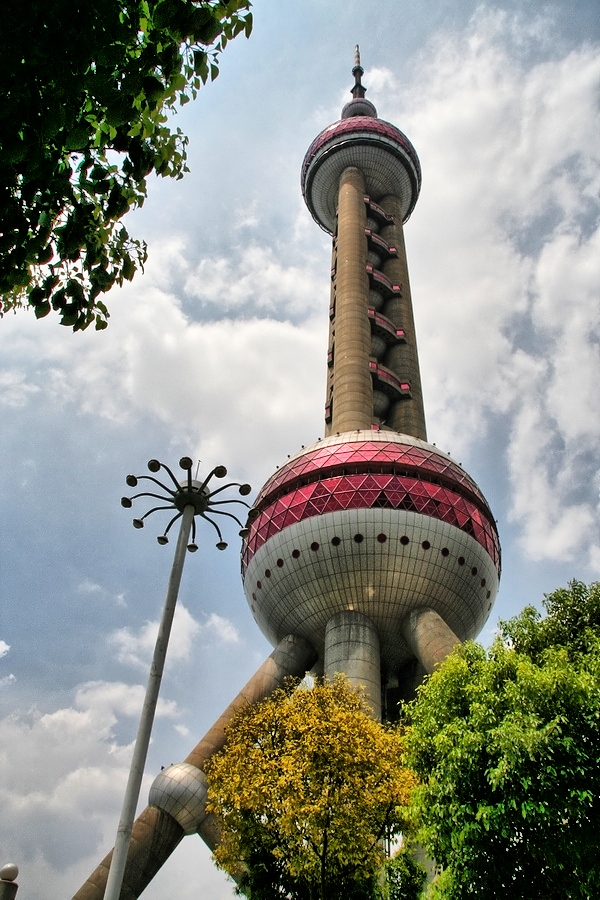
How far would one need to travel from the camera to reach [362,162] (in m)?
69.4

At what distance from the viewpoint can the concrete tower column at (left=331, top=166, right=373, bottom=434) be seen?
50781mm

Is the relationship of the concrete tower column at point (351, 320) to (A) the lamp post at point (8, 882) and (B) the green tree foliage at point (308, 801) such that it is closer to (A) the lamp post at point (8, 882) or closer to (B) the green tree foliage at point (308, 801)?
(B) the green tree foliage at point (308, 801)

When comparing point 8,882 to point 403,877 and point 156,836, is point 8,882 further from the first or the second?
point 156,836

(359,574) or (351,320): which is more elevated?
(351,320)

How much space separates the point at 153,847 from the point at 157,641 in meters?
22.4

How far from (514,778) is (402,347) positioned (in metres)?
47.1

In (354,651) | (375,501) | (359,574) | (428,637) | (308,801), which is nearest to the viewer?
(308,801)

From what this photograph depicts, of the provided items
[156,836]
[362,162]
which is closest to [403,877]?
[156,836]

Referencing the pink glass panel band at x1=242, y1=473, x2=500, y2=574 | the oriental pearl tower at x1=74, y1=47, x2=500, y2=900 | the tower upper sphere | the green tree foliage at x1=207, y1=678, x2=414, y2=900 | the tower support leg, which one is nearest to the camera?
the green tree foliage at x1=207, y1=678, x2=414, y2=900

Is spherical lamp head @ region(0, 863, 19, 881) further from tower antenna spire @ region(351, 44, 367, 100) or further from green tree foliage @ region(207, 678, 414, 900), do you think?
tower antenna spire @ region(351, 44, 367, 100)

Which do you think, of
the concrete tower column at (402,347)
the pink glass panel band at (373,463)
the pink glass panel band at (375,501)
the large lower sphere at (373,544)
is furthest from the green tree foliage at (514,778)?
the concrete tower column at (402,347)

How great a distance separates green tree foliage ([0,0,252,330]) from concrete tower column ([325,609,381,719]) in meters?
32.3

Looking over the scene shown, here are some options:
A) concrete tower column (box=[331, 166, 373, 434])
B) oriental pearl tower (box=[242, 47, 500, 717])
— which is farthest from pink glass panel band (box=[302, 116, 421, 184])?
oriental pearl tower (box=[242, 47, 500, 717])

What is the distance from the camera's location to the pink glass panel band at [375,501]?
40.0 meters
